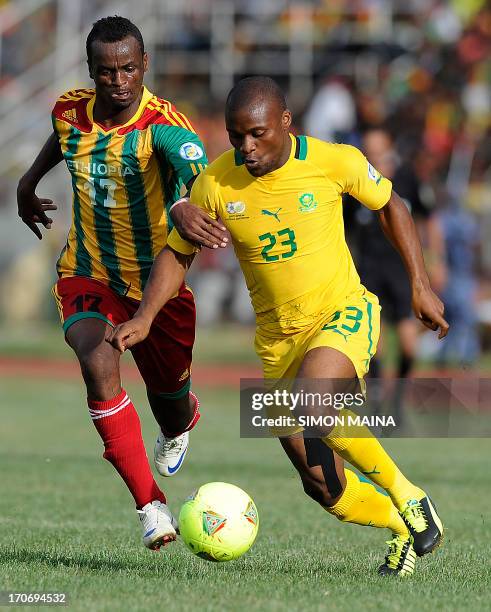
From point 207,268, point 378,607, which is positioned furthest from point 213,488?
point 207,268

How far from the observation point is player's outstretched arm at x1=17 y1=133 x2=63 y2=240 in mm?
6865

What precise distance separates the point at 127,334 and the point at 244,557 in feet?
4.96

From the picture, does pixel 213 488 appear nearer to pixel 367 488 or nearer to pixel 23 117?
pixel 367 488

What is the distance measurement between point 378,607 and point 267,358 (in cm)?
154

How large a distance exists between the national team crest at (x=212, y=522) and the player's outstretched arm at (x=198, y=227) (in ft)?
4.15

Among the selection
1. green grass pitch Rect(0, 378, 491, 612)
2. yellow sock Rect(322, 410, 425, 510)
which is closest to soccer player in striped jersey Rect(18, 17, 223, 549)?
green grass pitch Rect(0, 378, 491, 612)

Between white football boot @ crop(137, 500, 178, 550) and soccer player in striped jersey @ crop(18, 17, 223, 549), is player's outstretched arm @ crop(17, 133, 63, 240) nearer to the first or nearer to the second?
soccer player in striped jersey @ crop(18, 17, 223, 549)

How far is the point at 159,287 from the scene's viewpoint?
19.1 feet

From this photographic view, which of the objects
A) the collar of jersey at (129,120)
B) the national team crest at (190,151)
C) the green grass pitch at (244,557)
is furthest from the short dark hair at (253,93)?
the green grass pitch at (244,557)

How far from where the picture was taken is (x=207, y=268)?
2256 cm

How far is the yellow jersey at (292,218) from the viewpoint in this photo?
5.88m

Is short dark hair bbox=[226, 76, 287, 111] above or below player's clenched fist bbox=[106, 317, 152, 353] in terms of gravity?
above

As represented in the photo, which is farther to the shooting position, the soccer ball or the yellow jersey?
the yellow jersey

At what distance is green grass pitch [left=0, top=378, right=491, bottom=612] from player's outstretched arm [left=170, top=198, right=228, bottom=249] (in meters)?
1.57
